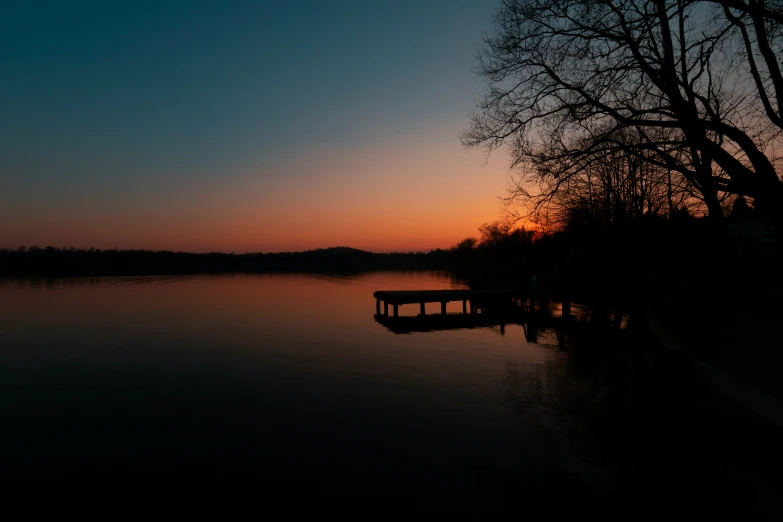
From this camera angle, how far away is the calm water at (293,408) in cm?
885

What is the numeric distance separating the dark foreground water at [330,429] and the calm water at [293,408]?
0.18 ft

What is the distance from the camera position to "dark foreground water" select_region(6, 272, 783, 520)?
7.78 metres

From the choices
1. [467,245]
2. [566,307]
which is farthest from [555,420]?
[467,245]

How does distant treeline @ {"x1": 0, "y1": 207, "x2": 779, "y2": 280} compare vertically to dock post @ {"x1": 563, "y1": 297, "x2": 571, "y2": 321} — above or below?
above

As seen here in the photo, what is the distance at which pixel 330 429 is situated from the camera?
433 inches

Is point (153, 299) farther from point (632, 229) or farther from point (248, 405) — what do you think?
point (632, 229)

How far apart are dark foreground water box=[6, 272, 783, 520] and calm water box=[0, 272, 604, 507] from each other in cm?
5

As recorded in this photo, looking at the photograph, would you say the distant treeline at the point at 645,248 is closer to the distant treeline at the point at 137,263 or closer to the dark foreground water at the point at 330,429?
the dark foreground water at the point at 330,429

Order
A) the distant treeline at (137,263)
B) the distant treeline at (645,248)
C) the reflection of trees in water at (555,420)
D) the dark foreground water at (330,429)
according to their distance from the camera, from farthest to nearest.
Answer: the distant treeline at (137,263)
the distant treeline at (645,248)
the reflection of trees in water at (555,420)
the dark foreground water at (330,429)

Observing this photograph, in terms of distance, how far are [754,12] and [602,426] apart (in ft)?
30.4

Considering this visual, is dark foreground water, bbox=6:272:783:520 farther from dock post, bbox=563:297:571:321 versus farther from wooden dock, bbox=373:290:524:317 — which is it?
wooden dock, bbox=373:290:524:317

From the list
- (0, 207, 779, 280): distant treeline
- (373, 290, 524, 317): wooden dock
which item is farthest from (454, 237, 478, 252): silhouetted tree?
(373, 290, 524, 317): wooden dock

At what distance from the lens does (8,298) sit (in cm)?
4578

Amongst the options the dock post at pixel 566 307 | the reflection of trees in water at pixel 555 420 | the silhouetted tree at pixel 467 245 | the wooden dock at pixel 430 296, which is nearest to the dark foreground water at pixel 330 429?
the reflection of trees in water at pixel 555 420
